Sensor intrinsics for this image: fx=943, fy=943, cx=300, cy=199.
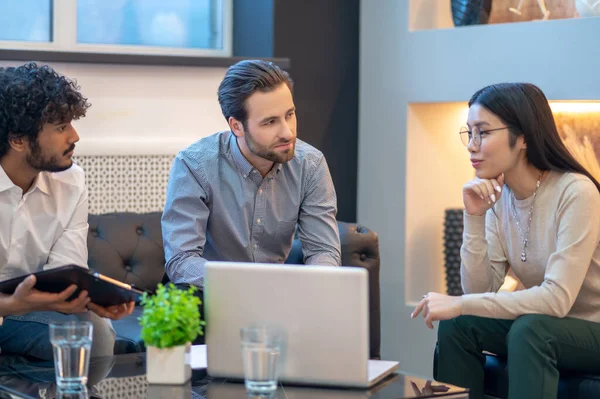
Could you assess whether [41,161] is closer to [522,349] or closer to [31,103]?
[31,103]

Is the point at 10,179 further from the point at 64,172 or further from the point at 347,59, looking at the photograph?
the point at 347,59

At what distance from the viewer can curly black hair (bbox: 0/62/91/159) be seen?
272 centimetres

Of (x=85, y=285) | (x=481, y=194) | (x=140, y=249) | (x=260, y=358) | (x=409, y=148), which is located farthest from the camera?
(x=409, y=148)

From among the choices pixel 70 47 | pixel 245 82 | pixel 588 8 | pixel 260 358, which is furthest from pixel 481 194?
pixel 70 47

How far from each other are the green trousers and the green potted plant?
2.97 feet

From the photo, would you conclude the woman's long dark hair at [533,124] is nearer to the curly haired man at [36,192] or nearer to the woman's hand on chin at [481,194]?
the woman's hand on chin at [481,194]

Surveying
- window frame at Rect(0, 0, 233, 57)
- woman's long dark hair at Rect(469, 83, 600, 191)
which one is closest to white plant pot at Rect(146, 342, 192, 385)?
woman's long dark hair at Rect(469, 83, 600, 191)

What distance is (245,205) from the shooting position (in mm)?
3033

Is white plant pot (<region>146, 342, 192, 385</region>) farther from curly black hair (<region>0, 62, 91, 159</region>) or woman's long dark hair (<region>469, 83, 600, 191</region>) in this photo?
woman's long dark hair (<region>469, 83, 600, 191</region>)

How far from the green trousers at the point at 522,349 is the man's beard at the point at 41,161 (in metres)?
1.21

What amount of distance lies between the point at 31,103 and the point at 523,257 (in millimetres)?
1506

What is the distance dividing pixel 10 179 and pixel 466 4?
2.16 meters

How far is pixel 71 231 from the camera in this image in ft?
9.31

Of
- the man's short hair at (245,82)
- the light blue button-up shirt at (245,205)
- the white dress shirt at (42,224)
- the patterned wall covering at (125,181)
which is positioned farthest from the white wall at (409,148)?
the white dress shirt at (42,224)
